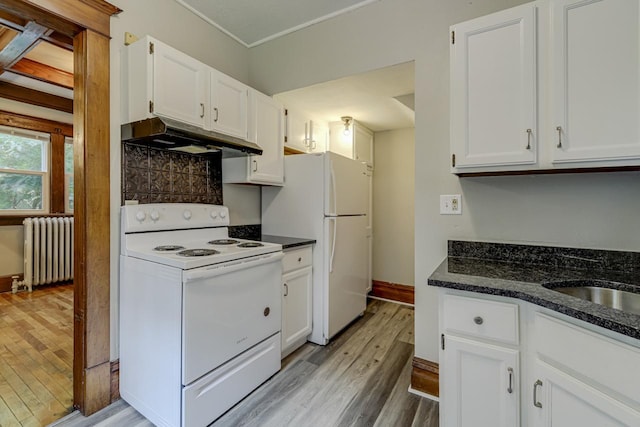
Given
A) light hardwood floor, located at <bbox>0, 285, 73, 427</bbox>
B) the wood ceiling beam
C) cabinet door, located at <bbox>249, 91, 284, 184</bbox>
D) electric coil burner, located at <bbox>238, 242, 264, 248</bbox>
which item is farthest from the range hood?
the wood ceiling beam

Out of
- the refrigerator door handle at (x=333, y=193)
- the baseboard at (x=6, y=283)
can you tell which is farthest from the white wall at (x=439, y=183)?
the baseboard at (x=6, y=283)

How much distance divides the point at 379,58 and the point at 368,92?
1.76 feet

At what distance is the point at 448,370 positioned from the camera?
1286 millimetres

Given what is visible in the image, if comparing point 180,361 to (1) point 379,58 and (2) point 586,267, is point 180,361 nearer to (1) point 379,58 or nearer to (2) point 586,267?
(2) point 586,267

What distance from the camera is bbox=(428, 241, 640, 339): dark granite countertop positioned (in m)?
0.91

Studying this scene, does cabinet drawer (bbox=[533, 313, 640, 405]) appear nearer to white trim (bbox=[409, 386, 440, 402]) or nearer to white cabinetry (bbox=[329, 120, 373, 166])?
white trim (bbox=[409, 386, 440, 402])

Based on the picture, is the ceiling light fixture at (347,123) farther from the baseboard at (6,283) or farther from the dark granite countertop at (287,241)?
the baseboard at (6,283)

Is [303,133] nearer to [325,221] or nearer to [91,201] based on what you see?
[325,221]

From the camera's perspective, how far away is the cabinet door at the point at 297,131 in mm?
2941

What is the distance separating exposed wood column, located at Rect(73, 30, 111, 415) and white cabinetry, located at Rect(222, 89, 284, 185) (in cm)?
90

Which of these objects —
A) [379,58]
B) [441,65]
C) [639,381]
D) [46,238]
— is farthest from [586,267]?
[46,238]

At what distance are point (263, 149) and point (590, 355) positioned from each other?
228 centimetres

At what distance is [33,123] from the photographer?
13.1 ft

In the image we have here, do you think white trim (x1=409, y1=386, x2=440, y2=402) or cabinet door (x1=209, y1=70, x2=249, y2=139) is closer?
white trim (x1=409, y1=386, x2=440, y2=402)
